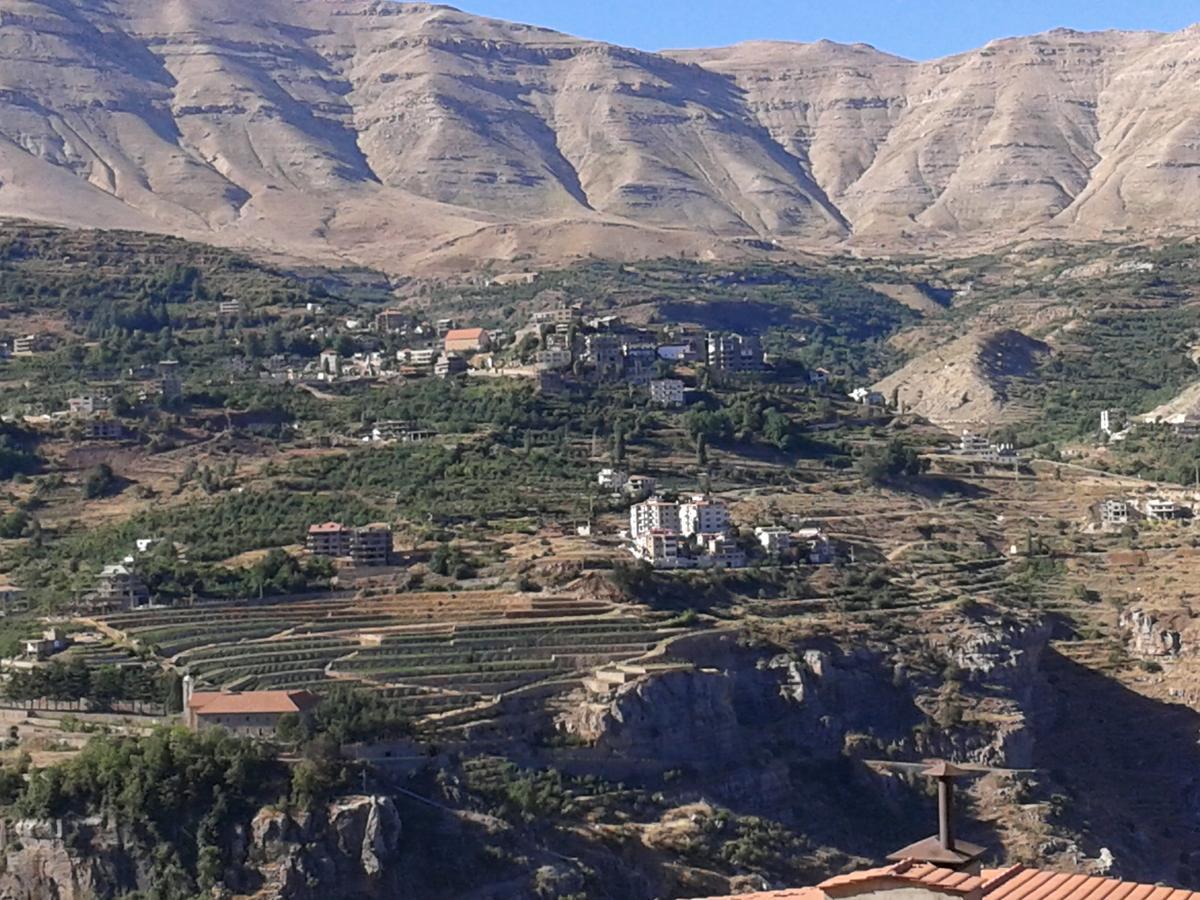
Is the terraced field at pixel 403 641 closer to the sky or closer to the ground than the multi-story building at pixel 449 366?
closer to the ground

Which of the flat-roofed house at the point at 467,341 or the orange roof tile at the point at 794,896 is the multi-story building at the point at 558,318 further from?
the orange roof tile at the point at 794,896

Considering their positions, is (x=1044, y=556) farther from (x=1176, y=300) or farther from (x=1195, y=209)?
Result: (x=1195, y=209)

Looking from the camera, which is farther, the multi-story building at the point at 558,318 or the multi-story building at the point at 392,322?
the multi-story building at the point at 392,322

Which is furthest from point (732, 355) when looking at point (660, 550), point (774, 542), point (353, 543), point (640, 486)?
point (353, 543)

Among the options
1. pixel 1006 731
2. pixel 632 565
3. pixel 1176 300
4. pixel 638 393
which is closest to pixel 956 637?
pixel 1006 731

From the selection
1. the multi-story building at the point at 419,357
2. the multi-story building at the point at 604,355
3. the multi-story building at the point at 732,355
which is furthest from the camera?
the multi-story building at the point at 732,355

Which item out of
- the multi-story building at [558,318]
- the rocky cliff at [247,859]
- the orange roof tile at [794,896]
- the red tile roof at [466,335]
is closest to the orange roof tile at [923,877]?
the orange roof tile at [794,896]
